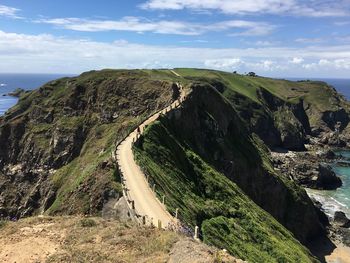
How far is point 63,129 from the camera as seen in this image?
8338 cm

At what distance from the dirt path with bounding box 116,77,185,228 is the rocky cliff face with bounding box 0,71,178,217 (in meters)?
8.89

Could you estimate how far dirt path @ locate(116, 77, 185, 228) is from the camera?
3660 centimetres

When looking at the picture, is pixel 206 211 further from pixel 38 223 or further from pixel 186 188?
pixel 38 223

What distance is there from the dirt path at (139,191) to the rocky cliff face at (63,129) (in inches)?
350

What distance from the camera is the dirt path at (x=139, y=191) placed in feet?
120

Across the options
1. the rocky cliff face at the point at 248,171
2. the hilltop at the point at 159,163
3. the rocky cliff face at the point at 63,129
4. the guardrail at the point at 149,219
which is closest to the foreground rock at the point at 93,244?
the guardrail at the point at 149,219

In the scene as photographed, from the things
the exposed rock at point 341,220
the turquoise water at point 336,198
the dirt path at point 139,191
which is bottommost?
the turquoise water at point 336,198

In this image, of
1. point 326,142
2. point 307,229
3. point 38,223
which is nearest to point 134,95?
point 307,229

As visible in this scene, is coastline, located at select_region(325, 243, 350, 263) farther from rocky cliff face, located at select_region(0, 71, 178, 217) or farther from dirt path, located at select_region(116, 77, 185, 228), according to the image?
dirt path, located at select_region(116, 77, 185, 228)

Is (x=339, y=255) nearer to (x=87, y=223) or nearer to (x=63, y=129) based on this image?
(x=63, y=129)

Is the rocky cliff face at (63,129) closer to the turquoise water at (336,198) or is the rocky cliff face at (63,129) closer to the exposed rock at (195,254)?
the exposed rock at (195,254)

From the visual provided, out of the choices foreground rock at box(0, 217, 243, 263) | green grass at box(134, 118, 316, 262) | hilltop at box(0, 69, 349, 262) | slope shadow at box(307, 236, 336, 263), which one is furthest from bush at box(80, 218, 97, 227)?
slope shadow at box(307, 236, 336, 263)

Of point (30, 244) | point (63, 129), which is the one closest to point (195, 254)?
point (30, 244)

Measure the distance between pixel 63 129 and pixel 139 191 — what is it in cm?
4527
